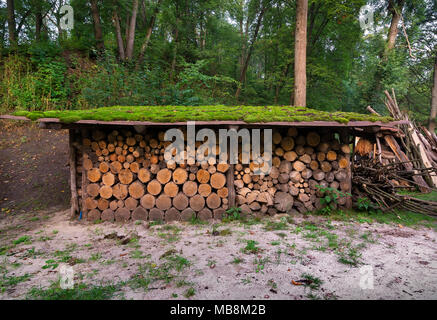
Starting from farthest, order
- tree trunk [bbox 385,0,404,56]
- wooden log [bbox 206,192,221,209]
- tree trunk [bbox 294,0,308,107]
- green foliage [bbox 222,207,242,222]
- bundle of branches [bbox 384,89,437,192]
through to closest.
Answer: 1. tree trunk [bbox 385,0,404,56]
2. tree trunk [bbox 294,0,308,107]
3. bundle of branches [bbox 384,89,437,192]
4. wooden log [bbox 206,192,221,209]
5. green foliage [bbox 222,207,242,222]

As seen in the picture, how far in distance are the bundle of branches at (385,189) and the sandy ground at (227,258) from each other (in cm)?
76

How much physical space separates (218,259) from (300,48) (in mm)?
6828

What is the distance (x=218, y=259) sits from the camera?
2.89 meters

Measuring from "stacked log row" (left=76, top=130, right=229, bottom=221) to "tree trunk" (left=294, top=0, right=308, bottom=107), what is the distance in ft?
14.4

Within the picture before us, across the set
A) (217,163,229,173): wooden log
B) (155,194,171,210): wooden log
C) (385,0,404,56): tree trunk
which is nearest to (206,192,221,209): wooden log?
(217,163,229,173): wooden log

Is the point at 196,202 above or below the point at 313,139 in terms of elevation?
below

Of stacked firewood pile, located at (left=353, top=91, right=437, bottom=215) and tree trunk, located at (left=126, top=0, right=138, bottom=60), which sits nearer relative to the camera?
stacked firewood pile, located at (left=353, top=91, right=437, bottom=215)

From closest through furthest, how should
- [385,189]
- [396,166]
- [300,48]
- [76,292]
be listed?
Answer: [76,292]
[385,189]
[396,166]
[300,48]

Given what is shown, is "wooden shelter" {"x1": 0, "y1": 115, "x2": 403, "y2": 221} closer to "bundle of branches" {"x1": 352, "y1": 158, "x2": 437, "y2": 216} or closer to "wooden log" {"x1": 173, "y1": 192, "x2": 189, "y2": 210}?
"wooden log" {"x1": 173, "y1": 192, "x2": 189, "y2": 210}

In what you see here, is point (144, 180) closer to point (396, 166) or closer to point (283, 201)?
point (283, 201)

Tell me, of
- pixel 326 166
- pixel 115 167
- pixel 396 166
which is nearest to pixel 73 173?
pixel 115 167

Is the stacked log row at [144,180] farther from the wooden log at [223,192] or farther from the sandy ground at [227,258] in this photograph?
the sandy ground at [227,258]

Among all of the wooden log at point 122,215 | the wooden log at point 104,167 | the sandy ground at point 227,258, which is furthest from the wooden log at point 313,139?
the wooden log at point 104,167

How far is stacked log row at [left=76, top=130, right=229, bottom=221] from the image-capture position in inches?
171
